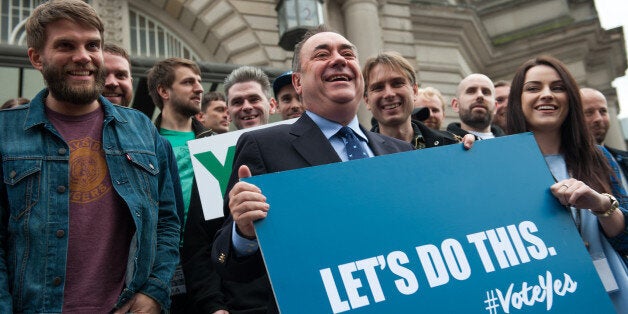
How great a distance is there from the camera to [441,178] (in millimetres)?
2332

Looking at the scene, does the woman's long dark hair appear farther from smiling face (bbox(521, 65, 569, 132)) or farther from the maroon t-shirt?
the maroon t-shirt

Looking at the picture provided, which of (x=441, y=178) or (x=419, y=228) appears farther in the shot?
(x=441, y=178)

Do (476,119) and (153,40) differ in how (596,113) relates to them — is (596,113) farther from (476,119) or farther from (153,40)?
(153,40)

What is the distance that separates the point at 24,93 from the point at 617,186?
19.3ft

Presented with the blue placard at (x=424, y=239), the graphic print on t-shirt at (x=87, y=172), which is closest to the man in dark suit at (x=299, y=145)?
the blue placard at (x=424, y=239)

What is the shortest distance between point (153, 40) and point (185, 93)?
11422mm

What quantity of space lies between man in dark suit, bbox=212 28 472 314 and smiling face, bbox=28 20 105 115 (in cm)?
81

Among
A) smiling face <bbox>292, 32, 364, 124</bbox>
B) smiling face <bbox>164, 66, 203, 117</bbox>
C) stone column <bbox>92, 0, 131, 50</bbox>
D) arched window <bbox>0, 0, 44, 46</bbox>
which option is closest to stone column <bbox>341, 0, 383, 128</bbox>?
stone column <bbox>92, 0, 131, 50</bbox>

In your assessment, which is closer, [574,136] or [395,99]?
[574,136]

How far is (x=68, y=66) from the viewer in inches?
101

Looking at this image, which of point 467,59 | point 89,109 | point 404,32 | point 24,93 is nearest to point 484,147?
point 89,109

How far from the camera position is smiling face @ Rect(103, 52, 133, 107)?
3799 mm

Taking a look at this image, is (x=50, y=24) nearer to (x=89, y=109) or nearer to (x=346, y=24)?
(x=89, y=109)

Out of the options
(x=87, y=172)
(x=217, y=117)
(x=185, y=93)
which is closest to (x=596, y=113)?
(x=217, y=117)
